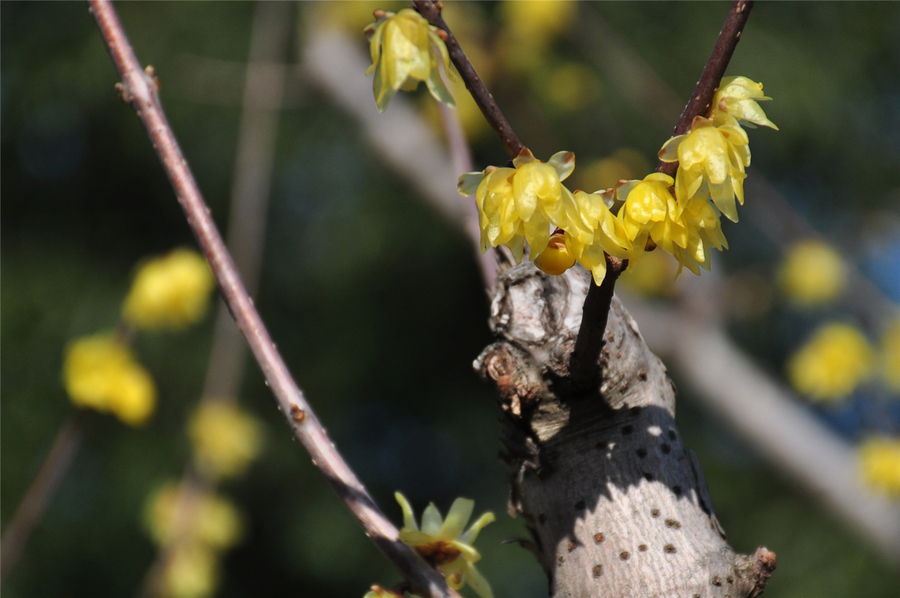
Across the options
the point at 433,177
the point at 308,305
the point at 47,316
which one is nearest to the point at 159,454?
the point at 47,316

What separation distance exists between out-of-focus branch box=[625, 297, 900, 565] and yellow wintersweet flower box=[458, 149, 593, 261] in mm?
2405

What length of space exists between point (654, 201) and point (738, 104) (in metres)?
0.10

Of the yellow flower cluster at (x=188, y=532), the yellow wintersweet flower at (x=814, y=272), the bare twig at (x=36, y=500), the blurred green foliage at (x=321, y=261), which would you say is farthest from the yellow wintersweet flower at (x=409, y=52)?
the blurred green foliage at (x=321, y=261)

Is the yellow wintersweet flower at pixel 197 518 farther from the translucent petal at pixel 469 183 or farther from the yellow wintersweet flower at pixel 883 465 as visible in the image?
the yellow wintersweet flower at pixel 883 465

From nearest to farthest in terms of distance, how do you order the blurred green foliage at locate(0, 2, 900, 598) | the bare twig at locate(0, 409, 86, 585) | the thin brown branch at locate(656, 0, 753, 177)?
the thin brown branch at locate(656, 0, 753, 177), the bare twig at locate(0, 409, 86, 585), the blurred green foliage at locate(0, 2, 900, 598)

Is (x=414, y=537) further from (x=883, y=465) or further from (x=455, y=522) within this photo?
(x=883, y=465)

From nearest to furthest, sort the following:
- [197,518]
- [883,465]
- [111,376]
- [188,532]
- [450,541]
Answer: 1. [450,541]
2. [111,376]
3. [883,465]
4. [188,532]
5. [197,518]

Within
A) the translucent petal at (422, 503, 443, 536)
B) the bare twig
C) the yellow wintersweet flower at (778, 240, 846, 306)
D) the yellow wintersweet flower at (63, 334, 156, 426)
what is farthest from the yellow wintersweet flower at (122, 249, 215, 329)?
the yellow wintersweet flower at (778, 240, 846, 306)

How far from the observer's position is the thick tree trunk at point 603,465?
635 mm

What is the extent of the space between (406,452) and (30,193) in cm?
312

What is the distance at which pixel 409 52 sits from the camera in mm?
550

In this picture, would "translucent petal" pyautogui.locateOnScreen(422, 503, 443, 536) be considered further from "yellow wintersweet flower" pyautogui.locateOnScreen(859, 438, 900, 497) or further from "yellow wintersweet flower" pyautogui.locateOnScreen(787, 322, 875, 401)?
"yellow wintersweet flower" pyautogui.locateOnScreen(787, 322, 875, 401)

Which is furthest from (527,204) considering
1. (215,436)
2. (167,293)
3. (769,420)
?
(769,420)

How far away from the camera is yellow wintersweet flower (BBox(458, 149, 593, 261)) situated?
539 millimetres
